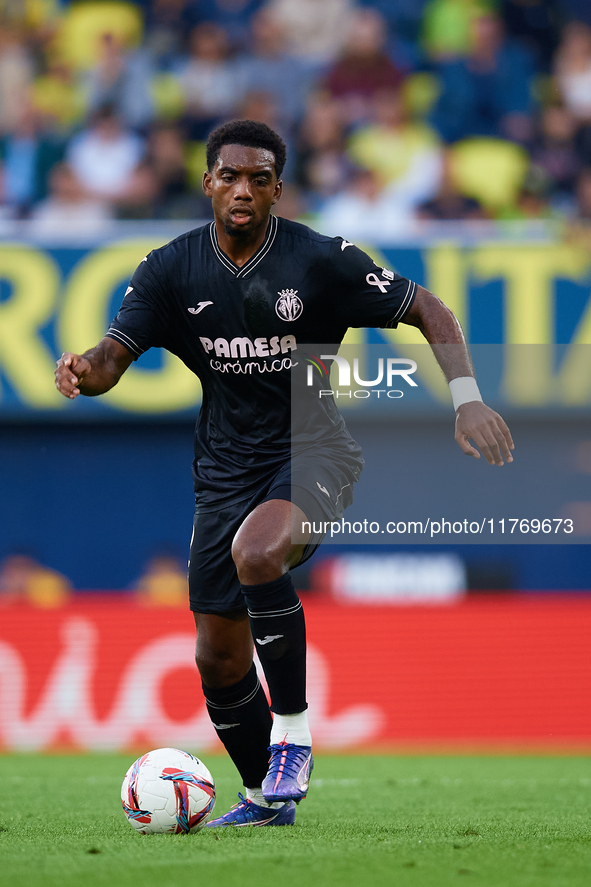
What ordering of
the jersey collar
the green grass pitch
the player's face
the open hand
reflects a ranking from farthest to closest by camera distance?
the jersey collar < the player's face < the open hand < the green grass pitch

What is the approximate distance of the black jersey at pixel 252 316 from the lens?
14.9 feet

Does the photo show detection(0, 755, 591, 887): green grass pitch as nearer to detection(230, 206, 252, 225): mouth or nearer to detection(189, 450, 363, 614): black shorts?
detection(189, 450, 363, 614): black shorts

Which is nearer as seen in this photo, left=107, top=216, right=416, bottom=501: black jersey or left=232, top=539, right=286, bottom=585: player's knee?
left=232, top=539, right=286, bottom=585: player's knee

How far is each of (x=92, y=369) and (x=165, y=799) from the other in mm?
1652

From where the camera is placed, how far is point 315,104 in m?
12.2

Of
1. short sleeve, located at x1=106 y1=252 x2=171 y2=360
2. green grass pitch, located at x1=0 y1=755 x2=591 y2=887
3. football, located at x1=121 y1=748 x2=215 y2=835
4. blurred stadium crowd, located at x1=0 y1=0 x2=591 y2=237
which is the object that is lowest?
green grass pitch, located at x1=0 y1=755 x2=591 y2=887

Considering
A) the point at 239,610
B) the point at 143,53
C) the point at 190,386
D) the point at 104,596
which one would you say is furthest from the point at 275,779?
the point at 143,53

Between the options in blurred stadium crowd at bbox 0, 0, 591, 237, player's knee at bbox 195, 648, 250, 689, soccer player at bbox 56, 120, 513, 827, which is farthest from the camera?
blurred stadium crowd at bbox 0, 0, 591, 237

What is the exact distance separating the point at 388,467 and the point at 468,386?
693 cm

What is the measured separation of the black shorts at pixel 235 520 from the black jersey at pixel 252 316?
0.09 m

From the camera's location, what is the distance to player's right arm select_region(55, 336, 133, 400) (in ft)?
13.8

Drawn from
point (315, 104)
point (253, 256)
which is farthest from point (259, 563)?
point (315, 104)

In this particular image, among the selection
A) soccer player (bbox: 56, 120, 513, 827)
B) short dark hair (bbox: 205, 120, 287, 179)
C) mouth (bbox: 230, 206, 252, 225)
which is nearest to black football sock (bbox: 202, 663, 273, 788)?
soccer player (bbox: 56, 120, 513, 827)

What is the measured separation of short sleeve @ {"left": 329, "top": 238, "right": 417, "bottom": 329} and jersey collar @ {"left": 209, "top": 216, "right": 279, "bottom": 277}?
0.27 m
